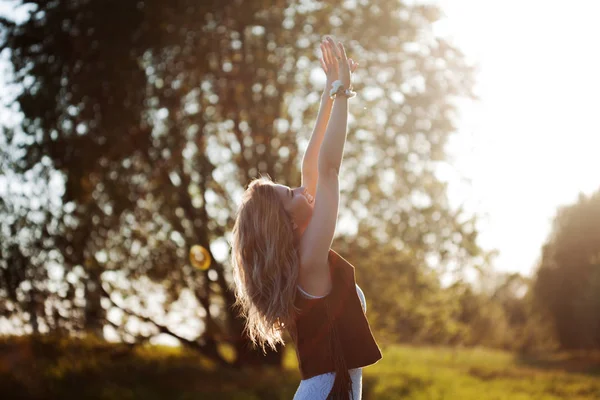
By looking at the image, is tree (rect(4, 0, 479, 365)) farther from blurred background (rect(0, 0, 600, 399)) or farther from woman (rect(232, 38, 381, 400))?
A: woman (rect(232, 38, 381, 400))

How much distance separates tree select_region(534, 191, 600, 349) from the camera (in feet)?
86.3

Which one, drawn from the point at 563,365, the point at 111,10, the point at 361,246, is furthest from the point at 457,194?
the point at 563,365

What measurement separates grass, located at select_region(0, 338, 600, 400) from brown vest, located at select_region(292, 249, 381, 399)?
759cm

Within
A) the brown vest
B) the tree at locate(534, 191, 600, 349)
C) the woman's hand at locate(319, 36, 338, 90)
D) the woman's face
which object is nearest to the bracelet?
the woman's hand at locate(319, 36, 338, 90)

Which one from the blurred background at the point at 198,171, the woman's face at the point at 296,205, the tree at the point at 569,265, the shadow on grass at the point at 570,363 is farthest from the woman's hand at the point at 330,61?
the tree at the point at 569,265

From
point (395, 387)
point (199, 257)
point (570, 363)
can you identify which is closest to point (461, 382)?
point (395, 387)

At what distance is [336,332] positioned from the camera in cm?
295

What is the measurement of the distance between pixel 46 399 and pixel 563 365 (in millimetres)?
16973

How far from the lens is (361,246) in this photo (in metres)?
11.4

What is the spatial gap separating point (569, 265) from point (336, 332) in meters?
26.4

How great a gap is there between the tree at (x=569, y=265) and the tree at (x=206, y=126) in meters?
17.6

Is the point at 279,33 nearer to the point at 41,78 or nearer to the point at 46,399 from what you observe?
the point at 41,78

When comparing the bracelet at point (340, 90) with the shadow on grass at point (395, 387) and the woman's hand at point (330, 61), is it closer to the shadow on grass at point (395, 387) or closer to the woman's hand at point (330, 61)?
the woman's hand at point (330, 61)

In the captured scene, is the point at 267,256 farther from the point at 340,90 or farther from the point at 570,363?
the point at 570,363
